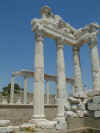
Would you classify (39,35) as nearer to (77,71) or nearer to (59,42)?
(59,42)

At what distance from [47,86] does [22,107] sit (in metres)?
11.8

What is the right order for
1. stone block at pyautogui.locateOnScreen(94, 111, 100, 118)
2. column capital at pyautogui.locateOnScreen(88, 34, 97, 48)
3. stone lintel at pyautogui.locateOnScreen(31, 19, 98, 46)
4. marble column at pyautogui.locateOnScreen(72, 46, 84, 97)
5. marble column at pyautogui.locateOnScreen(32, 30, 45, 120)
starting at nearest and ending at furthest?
1. stone block at pyautogui.locateOnScreen(94, 111, 100, 118)
2. marble column at pyautogui.locateOnScreen(32, 30, 45, 120)
3. stone lintel at pyautogui.locateOnScreen(31, 19, 98, 46)
4. column capital at pyautogui.locateOnScreen(88, 34, 97, 48)
5. marble column at pyautogui.locateOnScreen(72, 46, 84, 97)

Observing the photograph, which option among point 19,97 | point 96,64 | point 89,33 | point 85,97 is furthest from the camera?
point 19,97

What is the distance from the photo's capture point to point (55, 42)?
19.1 m


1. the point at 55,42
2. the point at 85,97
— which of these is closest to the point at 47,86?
the point at 55,42

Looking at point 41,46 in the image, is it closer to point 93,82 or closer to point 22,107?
point 93,82

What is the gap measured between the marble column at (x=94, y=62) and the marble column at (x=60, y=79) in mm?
3300

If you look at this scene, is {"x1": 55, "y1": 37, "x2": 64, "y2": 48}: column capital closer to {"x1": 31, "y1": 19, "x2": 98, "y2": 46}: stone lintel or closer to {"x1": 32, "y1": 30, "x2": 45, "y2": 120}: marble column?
{"x1": 31, "y1": 19, "x2": 98, "y2": 46}: stone lintel

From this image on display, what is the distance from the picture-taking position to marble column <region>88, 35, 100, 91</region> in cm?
1644

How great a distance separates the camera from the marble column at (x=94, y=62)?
16444mm

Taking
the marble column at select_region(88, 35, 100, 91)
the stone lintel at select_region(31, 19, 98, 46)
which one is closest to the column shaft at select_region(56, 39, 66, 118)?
the stone lintel at select_region(31, 19, 98, 46)

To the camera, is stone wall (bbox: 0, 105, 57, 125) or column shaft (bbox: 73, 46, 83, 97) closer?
column shaft (bbox: 73, 46, 83, 97)

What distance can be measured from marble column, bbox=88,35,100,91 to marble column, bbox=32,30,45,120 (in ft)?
18.6

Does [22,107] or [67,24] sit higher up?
[67,24]
